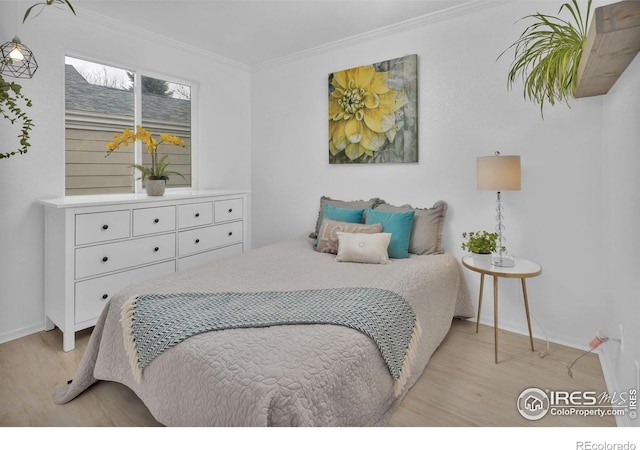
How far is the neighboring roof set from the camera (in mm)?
3012

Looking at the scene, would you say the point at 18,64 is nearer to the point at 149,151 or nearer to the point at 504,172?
the point at 149,151

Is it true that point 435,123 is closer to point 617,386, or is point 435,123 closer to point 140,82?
point 617,386

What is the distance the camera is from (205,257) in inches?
138

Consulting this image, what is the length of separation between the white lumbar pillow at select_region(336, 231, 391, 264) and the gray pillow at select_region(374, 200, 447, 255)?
→ 302mm

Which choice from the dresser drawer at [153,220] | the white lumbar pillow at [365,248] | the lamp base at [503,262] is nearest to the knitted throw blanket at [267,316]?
the white lumbar pillow at [365,248]

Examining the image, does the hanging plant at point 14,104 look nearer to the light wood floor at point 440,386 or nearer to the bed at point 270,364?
the bed at point 270,364

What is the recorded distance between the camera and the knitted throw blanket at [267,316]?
1576mm

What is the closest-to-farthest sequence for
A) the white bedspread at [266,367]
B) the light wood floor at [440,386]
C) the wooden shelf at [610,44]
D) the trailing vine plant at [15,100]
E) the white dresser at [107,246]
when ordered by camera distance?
1. the wooden shelf at [610,44]
2. the white bedspread at [266,367]
3. the trailing vine plant at [15,100]
4. the light wood floor at [440,386]
5. the white dresser at [107,246]

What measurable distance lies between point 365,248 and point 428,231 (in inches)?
23.3

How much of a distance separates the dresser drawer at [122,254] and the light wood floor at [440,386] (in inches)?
21.9

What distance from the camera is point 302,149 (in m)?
3.93

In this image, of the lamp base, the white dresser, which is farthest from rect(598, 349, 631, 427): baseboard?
the white dresser

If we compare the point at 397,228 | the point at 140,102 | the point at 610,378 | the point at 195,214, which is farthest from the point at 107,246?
the point at 610,378
